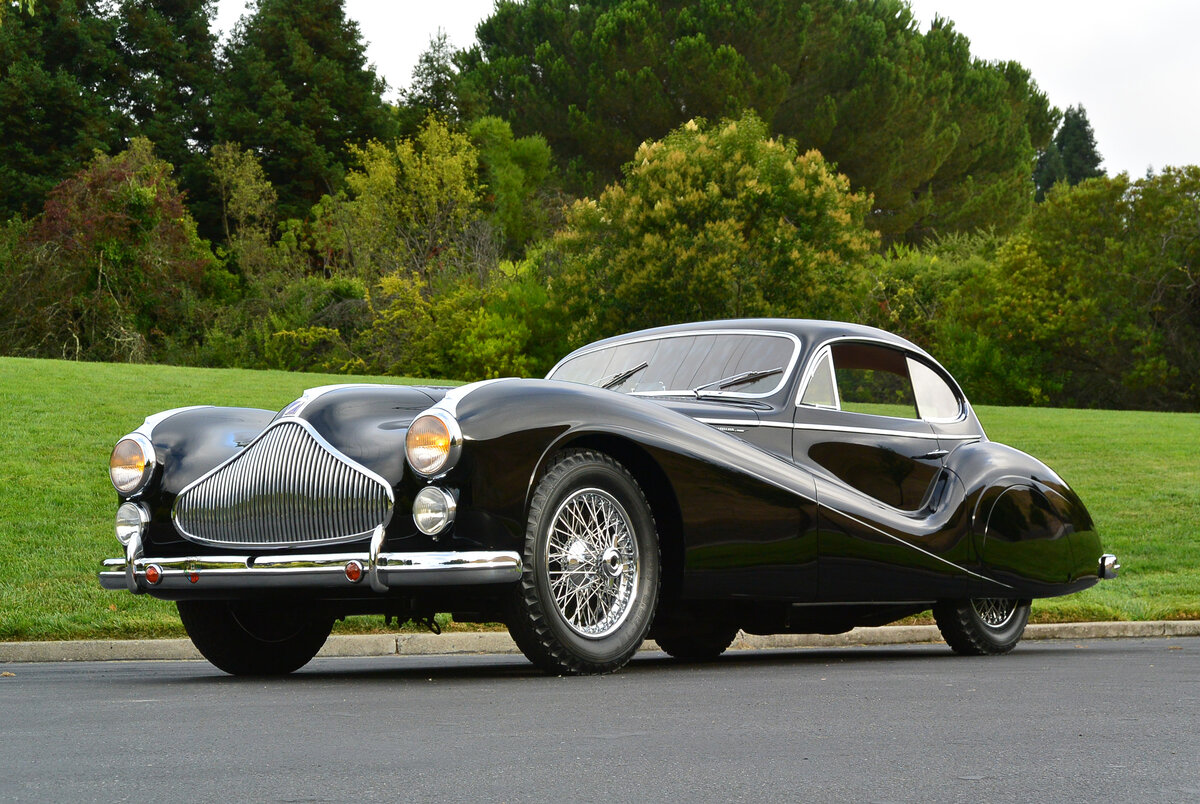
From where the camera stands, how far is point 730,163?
115 feet

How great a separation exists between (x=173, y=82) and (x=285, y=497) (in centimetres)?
5146

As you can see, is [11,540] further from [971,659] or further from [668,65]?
[668,65]

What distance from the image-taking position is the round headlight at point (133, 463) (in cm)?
625

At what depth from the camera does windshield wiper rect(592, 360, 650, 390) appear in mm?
7547

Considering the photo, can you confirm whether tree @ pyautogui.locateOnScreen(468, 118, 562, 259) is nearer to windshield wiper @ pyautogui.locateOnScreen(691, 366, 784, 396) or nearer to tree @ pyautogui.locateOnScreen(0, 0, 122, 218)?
tree @ pyautogui.locateOnScreen(0, 0, 122, 218)

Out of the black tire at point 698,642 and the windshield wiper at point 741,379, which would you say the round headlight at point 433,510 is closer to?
the windshield wiper at point 741,379

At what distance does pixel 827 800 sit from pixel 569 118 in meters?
51.9

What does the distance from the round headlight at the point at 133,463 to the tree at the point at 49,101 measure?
43.0 meters

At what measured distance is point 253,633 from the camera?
680 cm

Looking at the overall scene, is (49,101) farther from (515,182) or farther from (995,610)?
(995,610)

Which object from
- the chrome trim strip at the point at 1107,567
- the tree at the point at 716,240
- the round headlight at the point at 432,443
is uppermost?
the tree at the point at 716,240

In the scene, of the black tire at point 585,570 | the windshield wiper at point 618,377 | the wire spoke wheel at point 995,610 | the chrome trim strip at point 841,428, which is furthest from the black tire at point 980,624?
the black tire at point 585,570

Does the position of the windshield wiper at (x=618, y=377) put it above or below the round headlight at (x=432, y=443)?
above

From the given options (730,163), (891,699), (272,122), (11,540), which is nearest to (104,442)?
(11,540)
